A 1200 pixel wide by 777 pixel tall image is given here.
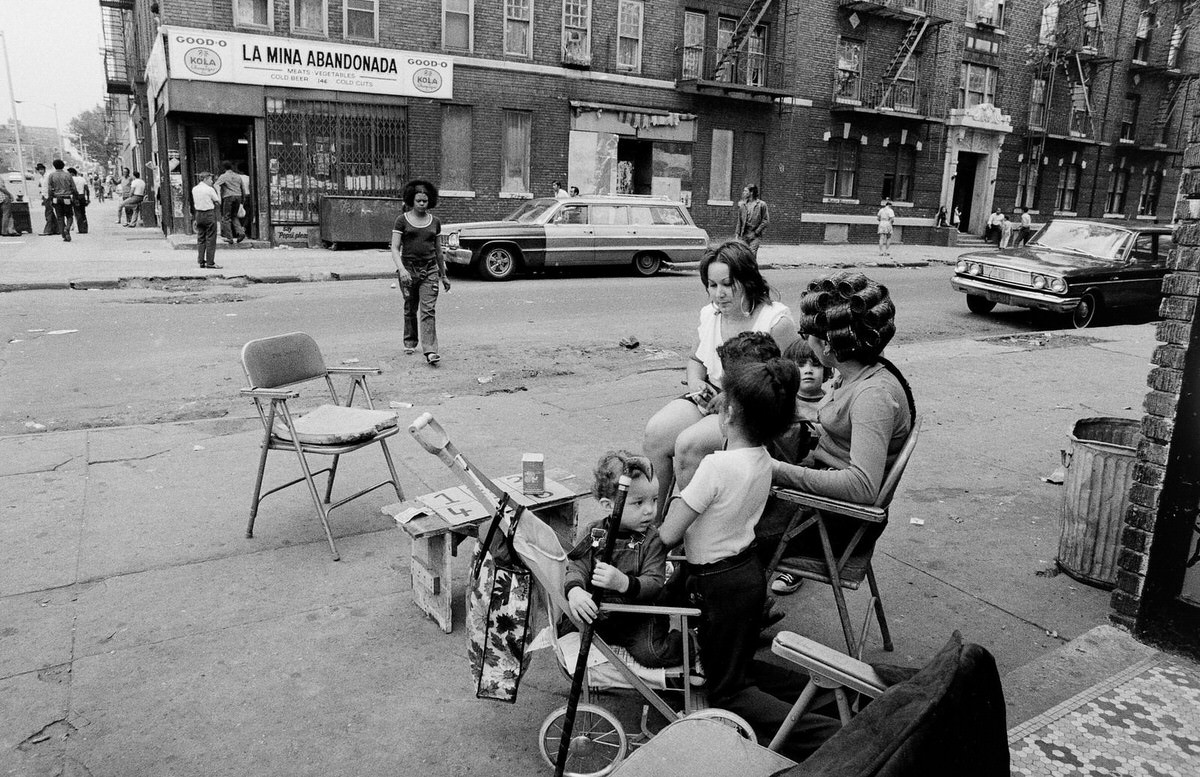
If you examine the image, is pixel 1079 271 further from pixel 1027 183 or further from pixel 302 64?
pixel 1027 183

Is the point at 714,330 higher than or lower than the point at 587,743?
higher

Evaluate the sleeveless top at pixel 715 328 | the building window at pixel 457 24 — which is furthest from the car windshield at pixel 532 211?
the sleeveless top at pixel 715 328

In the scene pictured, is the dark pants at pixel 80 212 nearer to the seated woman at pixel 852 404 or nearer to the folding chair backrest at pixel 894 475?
the seated woman at pixel 852 404

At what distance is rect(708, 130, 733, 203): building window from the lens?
Answer: 1070 inches

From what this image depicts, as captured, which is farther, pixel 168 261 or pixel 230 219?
pixel 230 219

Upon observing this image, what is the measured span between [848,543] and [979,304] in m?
12.4

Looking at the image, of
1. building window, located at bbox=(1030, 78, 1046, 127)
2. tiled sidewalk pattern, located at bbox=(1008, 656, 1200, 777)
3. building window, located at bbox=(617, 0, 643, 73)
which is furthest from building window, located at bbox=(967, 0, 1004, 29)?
tiled sidewalk pattern, located at bbox=(1008, 656, 1200, 777)

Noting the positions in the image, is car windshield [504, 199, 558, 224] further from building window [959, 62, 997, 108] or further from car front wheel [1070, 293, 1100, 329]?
building window [959, 62, 997, 108]

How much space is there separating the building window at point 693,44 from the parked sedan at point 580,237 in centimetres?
966

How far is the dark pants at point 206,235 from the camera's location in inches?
640

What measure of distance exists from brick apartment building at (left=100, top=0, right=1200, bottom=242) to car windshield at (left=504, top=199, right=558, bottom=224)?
6156 mm

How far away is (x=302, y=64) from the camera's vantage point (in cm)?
2069

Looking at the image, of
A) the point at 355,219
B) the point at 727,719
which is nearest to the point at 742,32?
the point at 355,219

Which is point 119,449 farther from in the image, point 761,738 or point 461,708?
point 761,738
